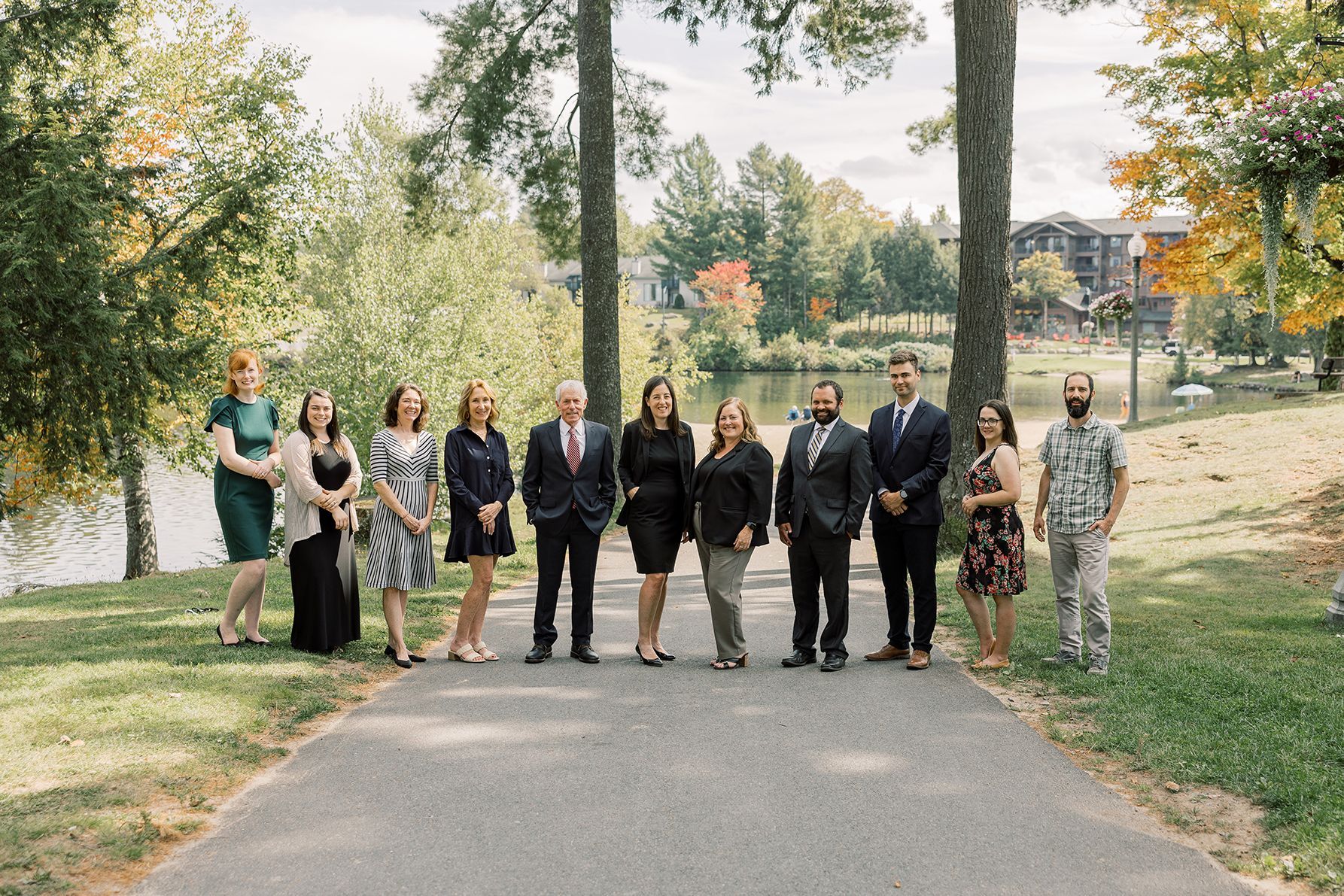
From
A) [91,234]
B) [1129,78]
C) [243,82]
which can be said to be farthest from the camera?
[1129,78]

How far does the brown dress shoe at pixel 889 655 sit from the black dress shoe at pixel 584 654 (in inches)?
61.6

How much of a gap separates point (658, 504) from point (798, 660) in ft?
4.92

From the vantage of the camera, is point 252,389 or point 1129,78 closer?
point 252,389

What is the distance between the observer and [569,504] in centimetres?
754

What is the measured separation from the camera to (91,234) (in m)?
10.6

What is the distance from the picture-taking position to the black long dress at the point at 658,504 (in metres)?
7.46

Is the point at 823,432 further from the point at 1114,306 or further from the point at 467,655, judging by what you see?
the point at 1114,306

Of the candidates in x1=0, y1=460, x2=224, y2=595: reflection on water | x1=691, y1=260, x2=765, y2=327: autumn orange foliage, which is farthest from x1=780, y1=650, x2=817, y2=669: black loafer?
x1=691, y1=260, x2=765, y2=327: autumn orange foliage

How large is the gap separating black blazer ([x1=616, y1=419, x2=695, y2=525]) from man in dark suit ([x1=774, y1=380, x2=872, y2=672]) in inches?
25.9

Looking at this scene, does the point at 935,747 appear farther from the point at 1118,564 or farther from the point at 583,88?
the point at 583,88

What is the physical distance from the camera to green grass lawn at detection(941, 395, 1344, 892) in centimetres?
494

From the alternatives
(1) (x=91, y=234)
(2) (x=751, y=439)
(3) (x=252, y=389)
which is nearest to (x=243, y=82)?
(1) (x=91, y=234)

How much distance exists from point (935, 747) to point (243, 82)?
731 inches

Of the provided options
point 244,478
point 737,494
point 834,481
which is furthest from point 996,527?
point 244,478
